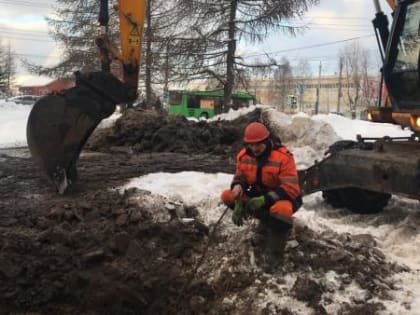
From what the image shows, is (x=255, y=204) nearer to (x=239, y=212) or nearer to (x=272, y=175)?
(x=239, y=212)

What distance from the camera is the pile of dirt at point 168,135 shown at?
12.9 meters

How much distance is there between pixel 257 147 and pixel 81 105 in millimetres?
2822

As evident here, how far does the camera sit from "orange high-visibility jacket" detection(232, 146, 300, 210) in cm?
507

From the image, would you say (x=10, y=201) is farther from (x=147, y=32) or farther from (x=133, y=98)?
(x=147, y=32)

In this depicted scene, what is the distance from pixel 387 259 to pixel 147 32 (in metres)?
21.1

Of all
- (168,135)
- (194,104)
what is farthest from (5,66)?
(168,135)

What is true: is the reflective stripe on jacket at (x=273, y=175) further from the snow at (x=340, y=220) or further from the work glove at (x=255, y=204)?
the snow at (x=340, y=220)

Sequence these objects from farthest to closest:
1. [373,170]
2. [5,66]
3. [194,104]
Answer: [5,66]
[194,104]
[373,170]

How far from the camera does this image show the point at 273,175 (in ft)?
17.0

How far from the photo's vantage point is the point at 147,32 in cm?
2525

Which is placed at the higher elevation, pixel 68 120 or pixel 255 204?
pixel 68 120

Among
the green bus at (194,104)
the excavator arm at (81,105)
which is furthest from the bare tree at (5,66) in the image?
the excavator arm at (81,105)

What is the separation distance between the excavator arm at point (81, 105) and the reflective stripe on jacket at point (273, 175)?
2498 millimetres

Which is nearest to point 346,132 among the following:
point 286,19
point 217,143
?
point 286,19
